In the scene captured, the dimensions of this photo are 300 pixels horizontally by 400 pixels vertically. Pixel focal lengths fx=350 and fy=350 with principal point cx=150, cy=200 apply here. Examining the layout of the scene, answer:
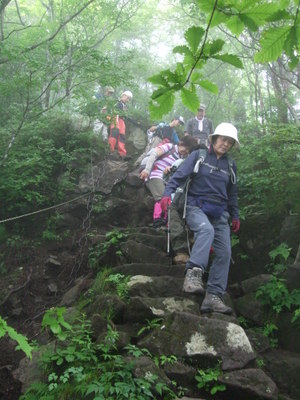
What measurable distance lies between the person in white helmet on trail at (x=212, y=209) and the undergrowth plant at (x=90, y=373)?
132 centimetres

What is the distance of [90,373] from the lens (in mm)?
3195

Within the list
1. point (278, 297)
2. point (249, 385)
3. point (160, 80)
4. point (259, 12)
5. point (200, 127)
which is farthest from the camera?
point (200, 127)

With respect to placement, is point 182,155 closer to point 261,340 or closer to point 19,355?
point 261,340

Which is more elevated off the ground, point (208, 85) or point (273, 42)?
point (273, 42)

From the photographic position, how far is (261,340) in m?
4.18

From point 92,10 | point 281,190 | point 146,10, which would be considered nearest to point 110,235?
point 281,190

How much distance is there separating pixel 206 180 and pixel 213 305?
1735mm

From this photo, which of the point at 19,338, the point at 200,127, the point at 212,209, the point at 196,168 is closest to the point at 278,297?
the point at 212,209

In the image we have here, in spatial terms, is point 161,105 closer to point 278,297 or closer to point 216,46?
point 216,46

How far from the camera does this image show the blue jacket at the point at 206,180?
501 cm

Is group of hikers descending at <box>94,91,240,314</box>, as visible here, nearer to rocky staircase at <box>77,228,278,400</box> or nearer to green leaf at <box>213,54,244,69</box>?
rocky staircase at <box>77,228,278,400</box>

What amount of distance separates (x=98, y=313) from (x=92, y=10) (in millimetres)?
11623

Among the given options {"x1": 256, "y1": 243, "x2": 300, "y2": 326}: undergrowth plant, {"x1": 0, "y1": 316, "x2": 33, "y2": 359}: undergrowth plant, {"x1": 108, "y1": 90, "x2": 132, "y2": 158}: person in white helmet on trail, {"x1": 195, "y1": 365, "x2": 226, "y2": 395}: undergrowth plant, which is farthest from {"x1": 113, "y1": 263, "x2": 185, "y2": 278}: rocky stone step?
{"x1": 108, "y1": 90, "x2": 132, "y2": 158}: person in white helmet on trail

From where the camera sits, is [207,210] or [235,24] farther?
[207,210]
